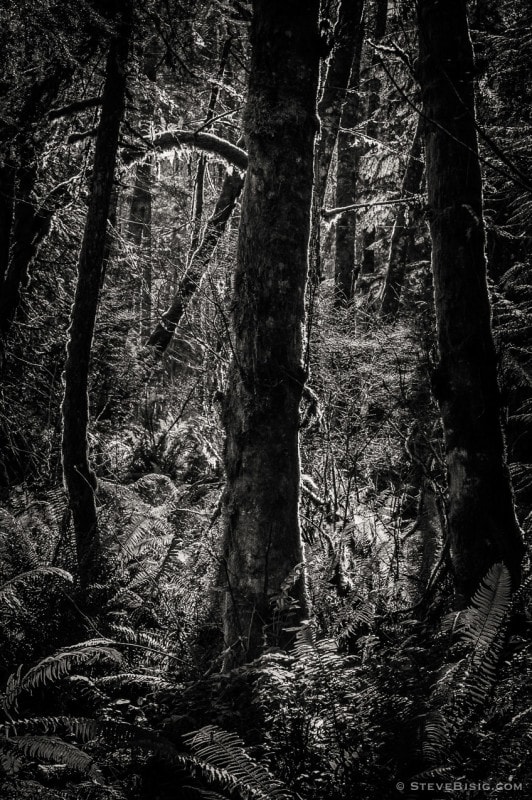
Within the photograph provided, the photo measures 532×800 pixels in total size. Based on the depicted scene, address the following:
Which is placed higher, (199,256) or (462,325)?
(199,256)

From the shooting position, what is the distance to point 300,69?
365cm

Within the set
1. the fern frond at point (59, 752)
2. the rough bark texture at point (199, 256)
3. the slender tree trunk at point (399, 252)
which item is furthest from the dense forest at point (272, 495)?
the slender tree trunk at point (399, 252)

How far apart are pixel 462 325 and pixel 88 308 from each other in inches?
134

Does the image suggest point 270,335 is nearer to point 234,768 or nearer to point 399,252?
point 234,768

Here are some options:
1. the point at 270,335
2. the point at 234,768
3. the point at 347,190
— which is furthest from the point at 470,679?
the point at 347,190

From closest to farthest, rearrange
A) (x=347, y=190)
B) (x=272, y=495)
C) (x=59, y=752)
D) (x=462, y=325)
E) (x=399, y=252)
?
(x=59, y=752), (x=272, y=495), (x=462, y=325), (x=399, y=252), (x=347, y=190)

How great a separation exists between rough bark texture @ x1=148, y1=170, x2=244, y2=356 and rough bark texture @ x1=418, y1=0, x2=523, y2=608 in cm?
487

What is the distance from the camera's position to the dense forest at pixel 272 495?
96.4 inches

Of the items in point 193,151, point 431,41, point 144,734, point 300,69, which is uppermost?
point 193,151

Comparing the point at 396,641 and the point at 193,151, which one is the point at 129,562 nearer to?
the point at 396,641

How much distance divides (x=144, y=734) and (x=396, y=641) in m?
1.56

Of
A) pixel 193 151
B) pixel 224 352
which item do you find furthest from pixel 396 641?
pixel 193 151

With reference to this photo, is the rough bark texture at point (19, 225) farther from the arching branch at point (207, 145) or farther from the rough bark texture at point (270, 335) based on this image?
the rough bark texture at point (270, 335)

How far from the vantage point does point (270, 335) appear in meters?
3.49
